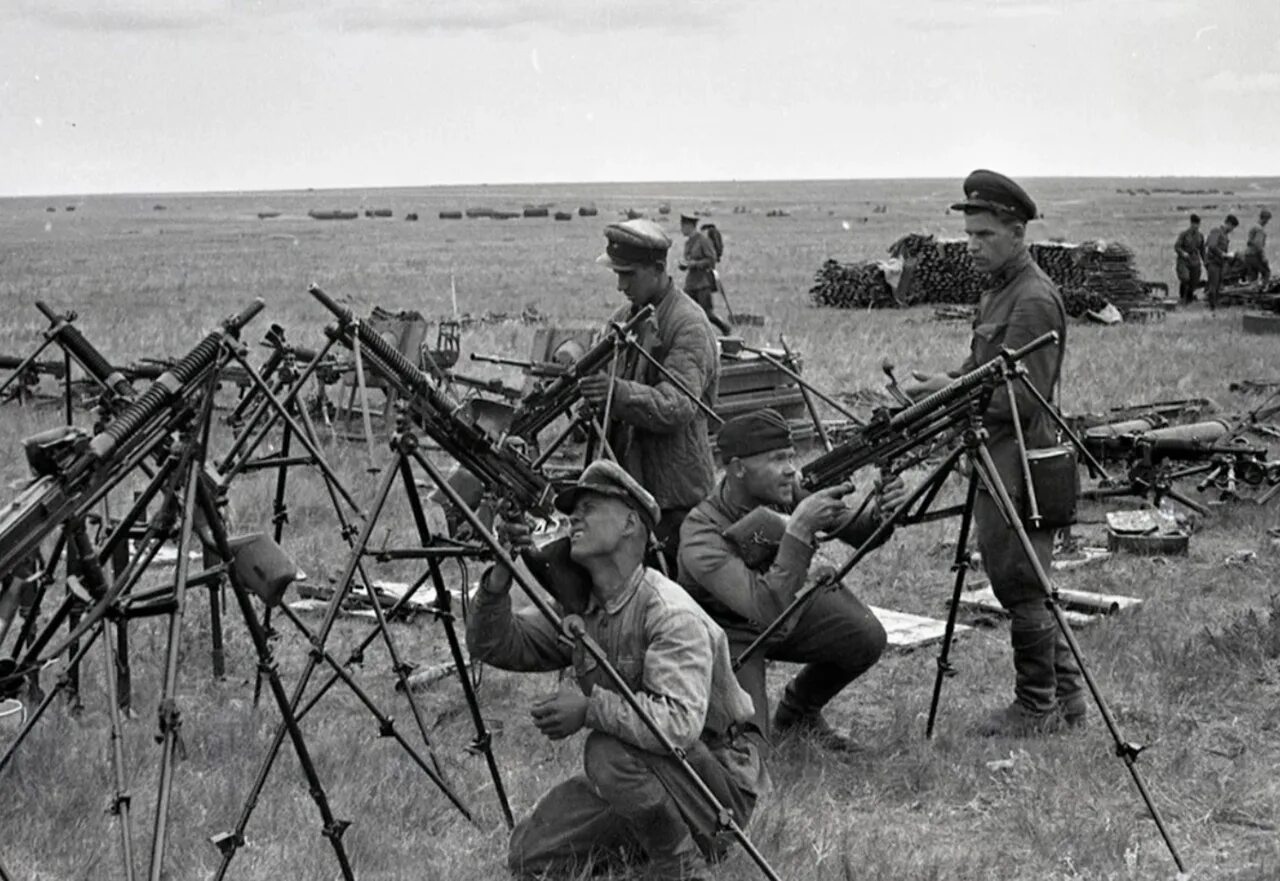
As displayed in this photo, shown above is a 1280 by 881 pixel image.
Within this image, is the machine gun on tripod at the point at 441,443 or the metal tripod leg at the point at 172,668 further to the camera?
the machine gun on tripod at the point at 441,443

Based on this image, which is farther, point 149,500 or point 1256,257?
point 1256,257

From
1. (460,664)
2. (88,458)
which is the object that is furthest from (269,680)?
(88,458)

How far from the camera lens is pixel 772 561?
6559mm

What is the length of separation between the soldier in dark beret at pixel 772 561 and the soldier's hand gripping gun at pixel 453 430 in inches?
44.9

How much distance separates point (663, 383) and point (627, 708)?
3.09 m

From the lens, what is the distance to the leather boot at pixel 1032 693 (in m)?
7.17

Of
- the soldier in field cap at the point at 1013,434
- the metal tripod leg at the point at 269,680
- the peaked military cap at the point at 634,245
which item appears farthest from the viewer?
the peaked military cap at the point at 634,245

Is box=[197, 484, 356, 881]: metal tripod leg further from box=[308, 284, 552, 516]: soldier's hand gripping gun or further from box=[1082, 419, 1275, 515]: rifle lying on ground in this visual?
box=[1082, 419, 1275, 515]: rifle lying on ground

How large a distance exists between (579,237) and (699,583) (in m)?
60.5

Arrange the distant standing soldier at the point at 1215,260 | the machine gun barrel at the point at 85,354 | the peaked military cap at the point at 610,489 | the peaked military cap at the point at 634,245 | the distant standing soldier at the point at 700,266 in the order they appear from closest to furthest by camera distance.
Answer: the peaked military cap at the point at 610,489, the machine gun barrel at the point at 85,354, the peaked military cap at the point at 634,245, the distant standing soldier at the point at 700,266, the distant standing soldier at the point at 1215,260

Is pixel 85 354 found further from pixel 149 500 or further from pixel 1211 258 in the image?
pixel 1211 258

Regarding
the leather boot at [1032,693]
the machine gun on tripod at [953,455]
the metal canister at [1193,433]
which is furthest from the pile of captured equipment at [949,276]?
the machine gun on tripod at [953,455]

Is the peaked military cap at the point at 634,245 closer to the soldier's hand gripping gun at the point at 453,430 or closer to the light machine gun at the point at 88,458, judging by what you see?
the soldier's hand gripping gun at the point at 453,430

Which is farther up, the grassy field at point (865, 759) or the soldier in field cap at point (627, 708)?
the soldier in field cap at point (627, 708)
